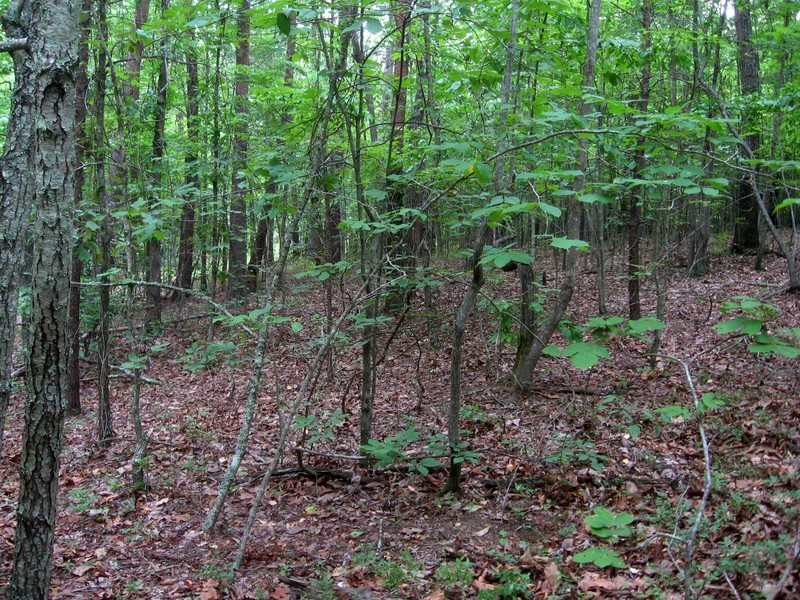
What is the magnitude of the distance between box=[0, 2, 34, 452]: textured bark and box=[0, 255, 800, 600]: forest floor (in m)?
1.93

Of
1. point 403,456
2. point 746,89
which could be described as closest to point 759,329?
point 403,456

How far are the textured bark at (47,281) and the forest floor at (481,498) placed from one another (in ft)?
3.16

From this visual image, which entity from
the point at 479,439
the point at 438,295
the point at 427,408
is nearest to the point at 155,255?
the point at 438,295

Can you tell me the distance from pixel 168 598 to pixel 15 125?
3271mm

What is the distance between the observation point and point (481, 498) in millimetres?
5105

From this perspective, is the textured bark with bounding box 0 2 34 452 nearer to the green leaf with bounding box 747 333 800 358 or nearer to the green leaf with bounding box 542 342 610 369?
the green leaf with bounding box 542 342 610 369

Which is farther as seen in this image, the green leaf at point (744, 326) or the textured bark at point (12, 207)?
the textured bark at point (12, 207)

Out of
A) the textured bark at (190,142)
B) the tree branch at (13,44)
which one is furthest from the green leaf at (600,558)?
the textured bark at (190,142)

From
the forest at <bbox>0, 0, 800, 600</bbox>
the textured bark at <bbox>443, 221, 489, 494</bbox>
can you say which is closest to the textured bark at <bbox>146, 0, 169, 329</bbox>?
the forest at <bbox>0, 0, 800, 600</bbox>

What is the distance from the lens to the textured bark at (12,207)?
10.4ft

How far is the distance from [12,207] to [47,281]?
25.5 inches

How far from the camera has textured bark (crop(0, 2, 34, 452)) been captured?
317 cm

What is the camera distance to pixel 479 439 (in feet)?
20.7

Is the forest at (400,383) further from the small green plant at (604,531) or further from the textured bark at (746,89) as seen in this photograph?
the textured bark at (746,89)
